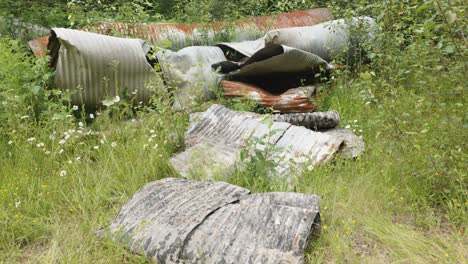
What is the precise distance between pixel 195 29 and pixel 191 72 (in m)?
1.53

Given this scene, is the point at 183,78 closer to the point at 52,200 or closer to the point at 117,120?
the point at 117,120

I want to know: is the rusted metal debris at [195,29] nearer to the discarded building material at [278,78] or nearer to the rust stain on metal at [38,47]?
the rust stain on metal at [38,47]

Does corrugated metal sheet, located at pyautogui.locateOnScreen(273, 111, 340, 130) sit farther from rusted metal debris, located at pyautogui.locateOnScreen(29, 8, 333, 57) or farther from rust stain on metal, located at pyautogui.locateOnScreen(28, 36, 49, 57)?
rust stain on metal, located at pyautogui.locateOnScreen(28, 36, 49, 57)

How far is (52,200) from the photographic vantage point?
2600 mm

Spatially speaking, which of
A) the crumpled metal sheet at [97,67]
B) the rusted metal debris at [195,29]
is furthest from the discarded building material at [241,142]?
the rusted metal debris at [195,29]

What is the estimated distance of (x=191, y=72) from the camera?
435 cm

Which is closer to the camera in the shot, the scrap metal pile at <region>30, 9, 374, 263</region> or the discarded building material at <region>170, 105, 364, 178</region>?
the scrap metal pile at <region>30, 9, 374, 263</region>

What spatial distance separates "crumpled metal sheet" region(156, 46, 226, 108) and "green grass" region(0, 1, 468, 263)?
551 millimetres

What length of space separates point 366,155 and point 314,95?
62.2 inches

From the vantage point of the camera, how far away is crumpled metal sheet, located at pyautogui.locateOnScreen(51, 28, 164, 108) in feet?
11.7

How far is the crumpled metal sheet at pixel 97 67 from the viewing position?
3578mm

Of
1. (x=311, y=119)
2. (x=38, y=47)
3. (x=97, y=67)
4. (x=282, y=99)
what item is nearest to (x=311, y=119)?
(x=311, y=119)

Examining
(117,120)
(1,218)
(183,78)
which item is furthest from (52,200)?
(183,78)

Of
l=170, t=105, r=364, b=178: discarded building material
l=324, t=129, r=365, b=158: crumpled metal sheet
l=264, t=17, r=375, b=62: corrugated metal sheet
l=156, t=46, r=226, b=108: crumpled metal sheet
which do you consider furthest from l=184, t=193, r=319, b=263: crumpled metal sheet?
l=264, t=17, r=375, b=62: corrugated metal sheet
